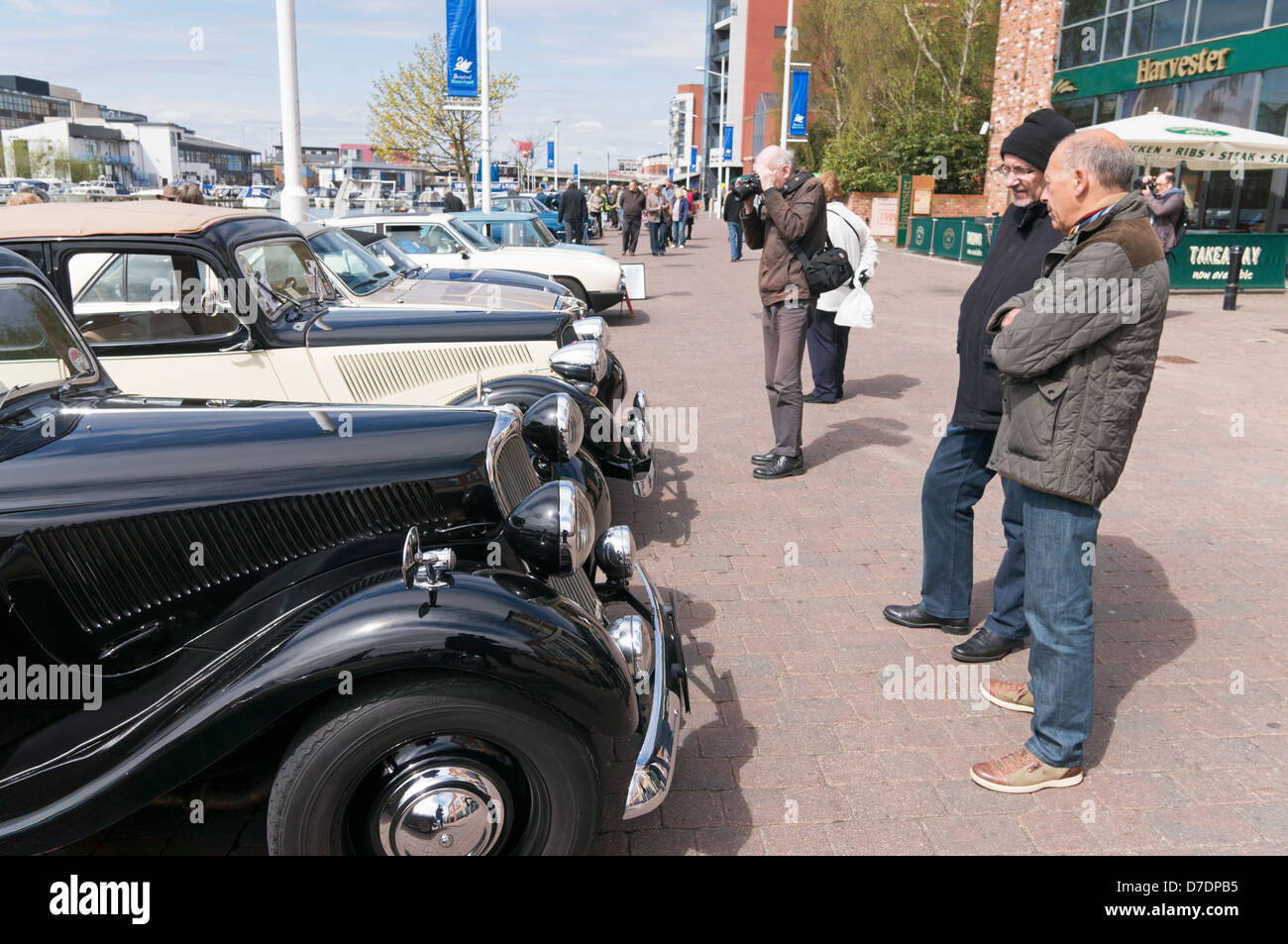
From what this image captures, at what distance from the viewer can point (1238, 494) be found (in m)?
6.11

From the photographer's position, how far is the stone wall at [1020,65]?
23578 mm

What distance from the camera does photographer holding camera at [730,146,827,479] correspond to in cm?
580

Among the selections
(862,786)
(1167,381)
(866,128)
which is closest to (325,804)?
(862,786)

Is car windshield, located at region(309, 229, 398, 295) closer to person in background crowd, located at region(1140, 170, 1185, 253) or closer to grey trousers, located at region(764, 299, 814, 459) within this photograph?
grey trousers, located at region(764, 299, 814, 459)

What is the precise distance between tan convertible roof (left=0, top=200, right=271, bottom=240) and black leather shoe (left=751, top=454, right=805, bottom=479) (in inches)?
143

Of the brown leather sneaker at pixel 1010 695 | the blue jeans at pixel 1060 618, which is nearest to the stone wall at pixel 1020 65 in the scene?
the brown leather sneaker at pixel 1010 695

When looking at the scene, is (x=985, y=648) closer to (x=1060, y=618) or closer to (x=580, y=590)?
(x=1060, y=618)

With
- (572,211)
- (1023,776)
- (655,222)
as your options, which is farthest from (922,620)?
(655,222)

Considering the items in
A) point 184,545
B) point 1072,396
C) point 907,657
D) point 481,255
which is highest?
point 481,255

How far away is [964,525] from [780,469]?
99.3 inches

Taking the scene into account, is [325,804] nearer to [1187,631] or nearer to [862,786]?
[862,786]

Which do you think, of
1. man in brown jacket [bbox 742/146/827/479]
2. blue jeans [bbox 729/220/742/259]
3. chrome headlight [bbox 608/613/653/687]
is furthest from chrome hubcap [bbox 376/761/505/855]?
blue jeans [bbox 729/220/742/259]

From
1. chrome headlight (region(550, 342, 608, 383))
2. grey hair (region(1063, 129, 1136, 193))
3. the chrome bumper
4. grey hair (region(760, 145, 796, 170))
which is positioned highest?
grey hair (region(760, 145, 796, 170))

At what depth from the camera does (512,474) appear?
3094mm
